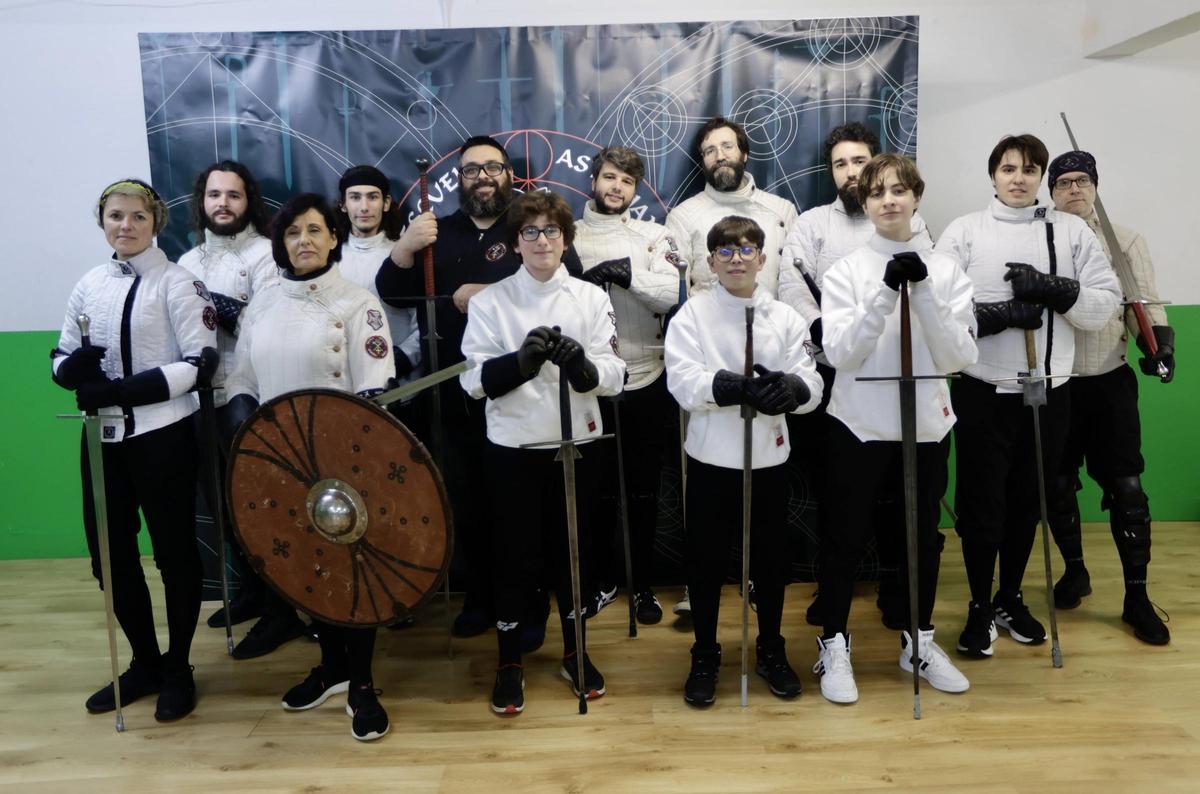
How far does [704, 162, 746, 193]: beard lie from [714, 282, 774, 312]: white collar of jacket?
85 cm

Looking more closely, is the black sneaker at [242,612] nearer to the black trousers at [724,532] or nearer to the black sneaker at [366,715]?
the black sneaker at [366,715]

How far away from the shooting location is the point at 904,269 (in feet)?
7.87

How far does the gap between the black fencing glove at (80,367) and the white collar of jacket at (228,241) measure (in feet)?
2.61

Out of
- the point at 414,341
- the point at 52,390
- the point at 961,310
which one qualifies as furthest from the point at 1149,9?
the point at 52,390

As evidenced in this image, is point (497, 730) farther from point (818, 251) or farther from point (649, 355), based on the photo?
point (818, 251)

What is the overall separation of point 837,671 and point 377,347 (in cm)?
170

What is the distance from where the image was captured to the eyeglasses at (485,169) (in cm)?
308

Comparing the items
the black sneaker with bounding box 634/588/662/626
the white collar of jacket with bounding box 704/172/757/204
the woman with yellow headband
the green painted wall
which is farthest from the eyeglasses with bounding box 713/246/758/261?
the green painted wall

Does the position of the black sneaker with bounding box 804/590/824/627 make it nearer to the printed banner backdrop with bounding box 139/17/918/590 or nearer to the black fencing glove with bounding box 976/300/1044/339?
the black fencing glove with bounding box 976/300/1044/339

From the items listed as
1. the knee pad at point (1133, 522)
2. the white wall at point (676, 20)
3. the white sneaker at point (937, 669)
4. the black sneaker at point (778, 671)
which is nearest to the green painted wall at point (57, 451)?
A: the white wall at point (676, 20)

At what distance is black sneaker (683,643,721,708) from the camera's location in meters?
2.69

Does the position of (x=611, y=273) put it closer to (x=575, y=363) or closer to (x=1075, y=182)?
(x=575, y=363)

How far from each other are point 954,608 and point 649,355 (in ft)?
5.03

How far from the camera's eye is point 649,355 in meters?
3.35
